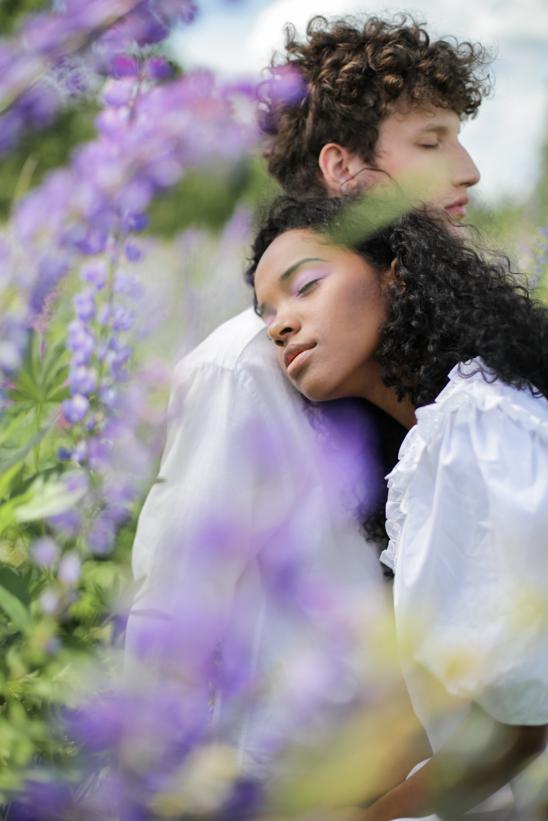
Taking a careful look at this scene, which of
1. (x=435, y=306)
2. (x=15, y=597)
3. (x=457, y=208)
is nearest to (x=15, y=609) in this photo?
(x=15, y=597)

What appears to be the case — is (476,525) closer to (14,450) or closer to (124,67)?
(14,450)

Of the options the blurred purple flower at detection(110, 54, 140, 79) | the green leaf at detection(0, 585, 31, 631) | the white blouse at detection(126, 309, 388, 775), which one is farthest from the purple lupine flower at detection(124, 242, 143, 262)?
the green leaf at detection(0, 585, 31, 631)

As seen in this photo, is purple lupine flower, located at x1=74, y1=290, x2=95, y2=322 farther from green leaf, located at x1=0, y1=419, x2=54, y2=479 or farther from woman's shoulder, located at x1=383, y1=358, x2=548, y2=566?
woman's shoulder, located at x1=383, y1=358, x2=548, y2=566

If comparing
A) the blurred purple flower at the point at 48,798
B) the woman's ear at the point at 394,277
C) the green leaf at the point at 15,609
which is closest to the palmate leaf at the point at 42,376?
the green leaf at the point at 15,609

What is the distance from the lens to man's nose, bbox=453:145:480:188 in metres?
1.92

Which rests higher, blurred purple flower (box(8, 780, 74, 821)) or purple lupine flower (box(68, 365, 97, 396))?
blurred purple flower (box(8, 780, 74, 821))

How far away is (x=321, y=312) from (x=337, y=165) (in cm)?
63

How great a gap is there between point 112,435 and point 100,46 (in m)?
0.48

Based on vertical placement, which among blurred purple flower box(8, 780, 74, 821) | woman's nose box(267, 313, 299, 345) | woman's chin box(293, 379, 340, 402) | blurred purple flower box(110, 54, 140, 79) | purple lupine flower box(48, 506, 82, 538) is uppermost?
blurred purple flower box(110, 54, 140, 79)

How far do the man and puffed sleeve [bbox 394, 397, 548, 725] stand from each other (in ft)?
0.35

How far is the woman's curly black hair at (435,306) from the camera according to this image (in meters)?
1.52

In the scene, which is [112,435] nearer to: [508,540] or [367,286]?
[508,540]

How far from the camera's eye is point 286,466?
1.64 metres

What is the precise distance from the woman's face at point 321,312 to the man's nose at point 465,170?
400mm
